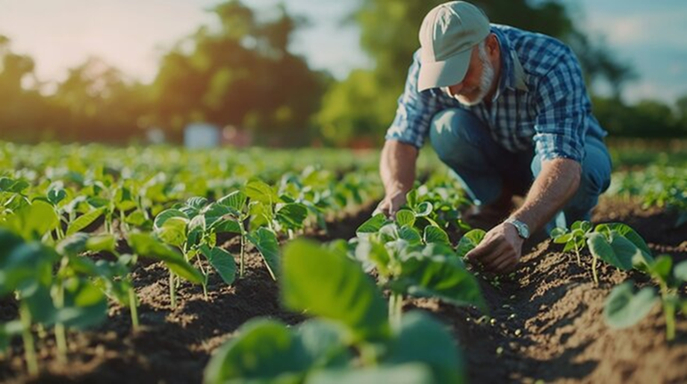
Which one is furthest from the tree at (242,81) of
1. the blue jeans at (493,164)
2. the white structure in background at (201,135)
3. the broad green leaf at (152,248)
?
the broad green leaf at (152,248)

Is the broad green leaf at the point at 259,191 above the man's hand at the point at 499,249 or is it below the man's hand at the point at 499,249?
above

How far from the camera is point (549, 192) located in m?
3.15

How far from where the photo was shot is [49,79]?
4447 cm

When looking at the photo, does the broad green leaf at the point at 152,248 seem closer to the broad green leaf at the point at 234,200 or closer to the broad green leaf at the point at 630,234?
the broad green leaf at the point at 234,200

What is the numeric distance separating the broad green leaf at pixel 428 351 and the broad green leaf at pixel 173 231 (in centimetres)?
130

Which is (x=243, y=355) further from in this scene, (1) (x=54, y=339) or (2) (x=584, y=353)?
(2) (x=584, y=353)

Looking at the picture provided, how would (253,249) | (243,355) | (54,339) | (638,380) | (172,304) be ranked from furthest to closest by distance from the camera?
1. (253,249)
2. (172,304)
3. (54,339)
4. (638,380)
5. (243,355)

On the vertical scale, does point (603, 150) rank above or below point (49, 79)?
below

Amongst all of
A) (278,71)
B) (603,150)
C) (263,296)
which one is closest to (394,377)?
(263,296)

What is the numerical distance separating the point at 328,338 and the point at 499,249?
5.04ft

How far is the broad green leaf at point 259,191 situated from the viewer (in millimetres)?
3047

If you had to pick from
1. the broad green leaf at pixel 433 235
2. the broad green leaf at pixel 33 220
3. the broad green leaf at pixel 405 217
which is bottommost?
the broad green leaf at pixel 433 235

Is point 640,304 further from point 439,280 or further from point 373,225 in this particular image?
point 373,225

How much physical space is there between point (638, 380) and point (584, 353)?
37cm
